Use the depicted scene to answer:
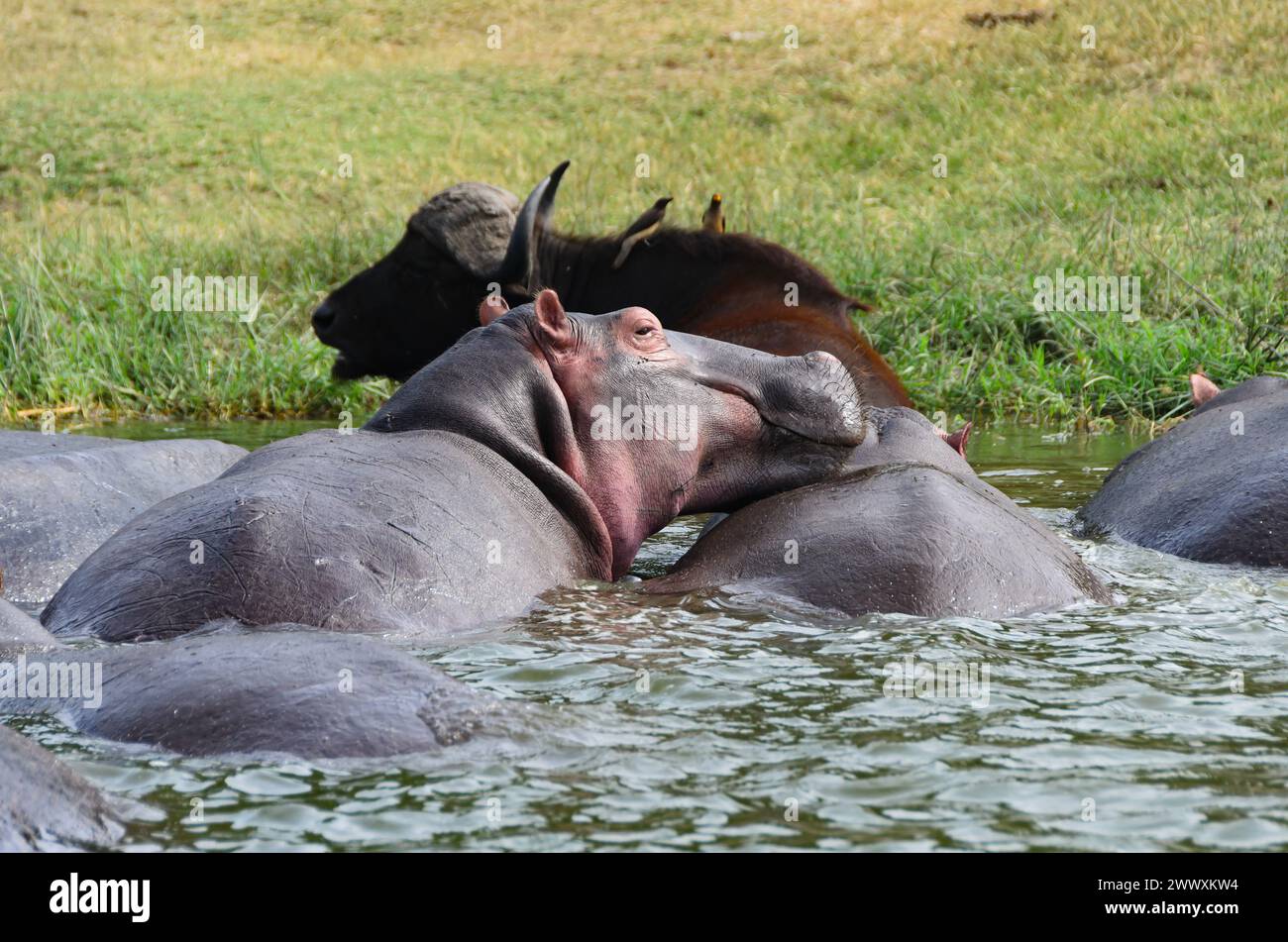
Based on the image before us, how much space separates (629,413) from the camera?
5422mm

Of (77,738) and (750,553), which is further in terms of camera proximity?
(750,553)

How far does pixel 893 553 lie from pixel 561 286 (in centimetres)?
517

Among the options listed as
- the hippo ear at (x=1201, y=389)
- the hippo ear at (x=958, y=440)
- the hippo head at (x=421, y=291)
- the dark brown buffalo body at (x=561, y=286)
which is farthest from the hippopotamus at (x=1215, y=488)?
the hippo head at (x=421, y=291)

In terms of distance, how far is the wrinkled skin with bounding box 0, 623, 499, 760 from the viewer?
328 centimetres

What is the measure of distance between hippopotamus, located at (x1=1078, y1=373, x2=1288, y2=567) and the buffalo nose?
4.90m

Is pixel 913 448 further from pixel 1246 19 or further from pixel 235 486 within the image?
pixel 1246 19

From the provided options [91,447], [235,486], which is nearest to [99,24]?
[91,447]

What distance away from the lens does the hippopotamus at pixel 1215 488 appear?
18.6ft

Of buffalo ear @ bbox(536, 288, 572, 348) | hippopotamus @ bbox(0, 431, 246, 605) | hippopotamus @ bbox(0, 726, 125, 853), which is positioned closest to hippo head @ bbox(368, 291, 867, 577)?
buffalo ear @ bbox(536, 288, 572, 348)

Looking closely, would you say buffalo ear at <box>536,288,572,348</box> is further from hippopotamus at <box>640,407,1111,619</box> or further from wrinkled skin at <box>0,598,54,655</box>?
wrinkled skin at <box>0,598,54,655</box>

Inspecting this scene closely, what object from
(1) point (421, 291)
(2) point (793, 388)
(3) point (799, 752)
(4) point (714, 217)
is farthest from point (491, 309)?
(1) point (421, 291)

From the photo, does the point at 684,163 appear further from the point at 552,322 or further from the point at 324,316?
the point at 552,322
